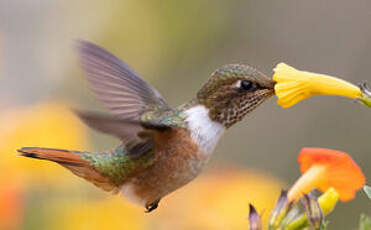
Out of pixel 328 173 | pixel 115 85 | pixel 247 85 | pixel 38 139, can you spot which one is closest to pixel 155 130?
pixel 115 85

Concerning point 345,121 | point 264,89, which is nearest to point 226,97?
point 264,89

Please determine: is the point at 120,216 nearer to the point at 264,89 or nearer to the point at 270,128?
the point at 264,89

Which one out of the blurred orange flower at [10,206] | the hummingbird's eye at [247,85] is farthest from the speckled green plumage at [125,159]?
the blurred orange flower at [10,206]

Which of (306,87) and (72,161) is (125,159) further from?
(306,87)

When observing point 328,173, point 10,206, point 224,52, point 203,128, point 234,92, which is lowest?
point 224,52

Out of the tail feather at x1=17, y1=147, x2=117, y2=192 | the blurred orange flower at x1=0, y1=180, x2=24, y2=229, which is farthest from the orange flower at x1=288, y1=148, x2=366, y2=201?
the blurred orange flower at x1=0, y1=180, x2=24, y2=229

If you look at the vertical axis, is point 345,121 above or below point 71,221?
below
